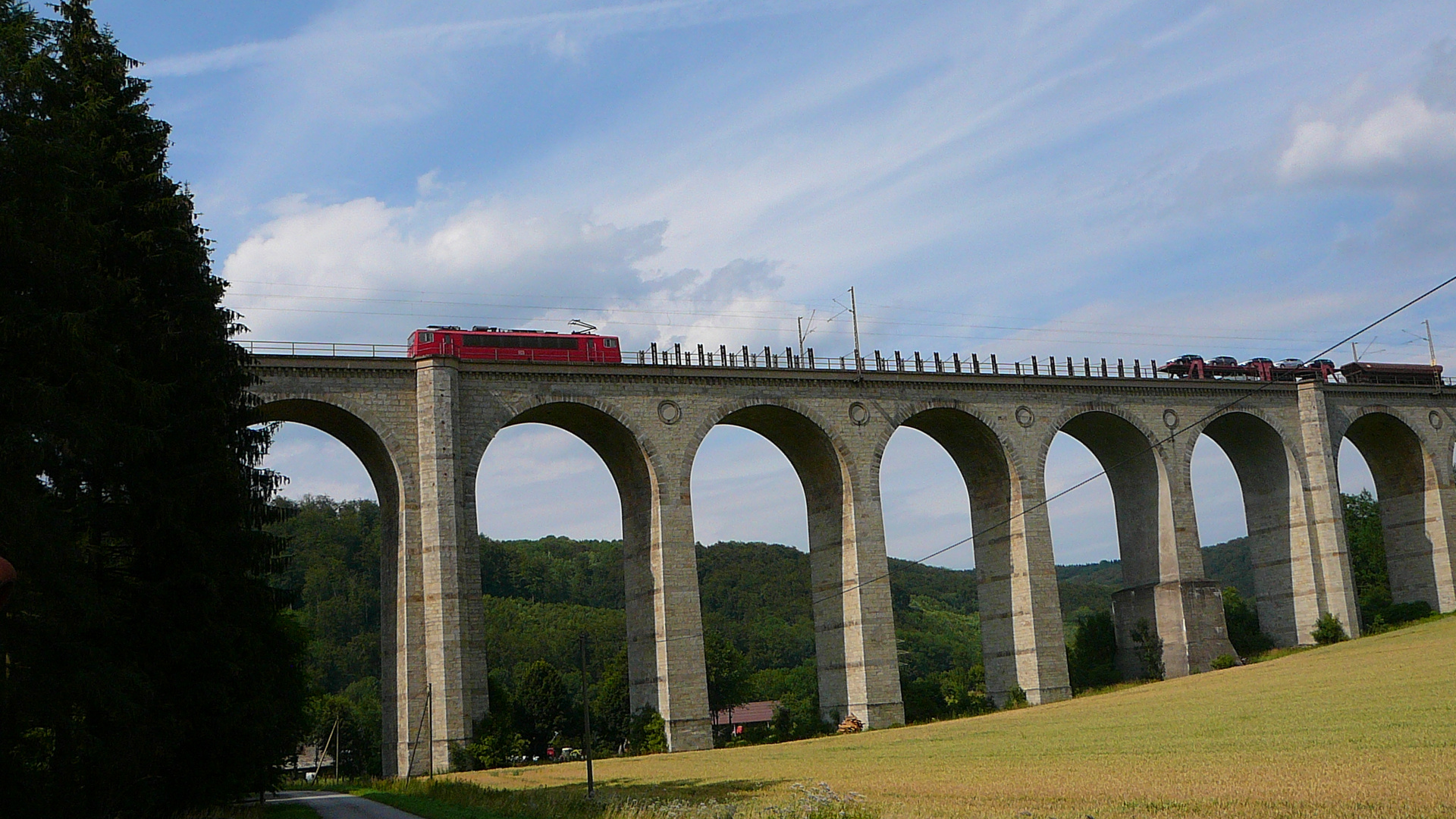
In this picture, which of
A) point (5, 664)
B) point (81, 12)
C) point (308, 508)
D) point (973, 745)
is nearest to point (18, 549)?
point (5, 664)

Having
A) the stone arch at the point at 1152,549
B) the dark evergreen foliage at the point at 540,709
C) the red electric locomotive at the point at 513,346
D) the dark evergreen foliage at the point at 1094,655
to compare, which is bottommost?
the dark evergreen foliage at the point at 540,709

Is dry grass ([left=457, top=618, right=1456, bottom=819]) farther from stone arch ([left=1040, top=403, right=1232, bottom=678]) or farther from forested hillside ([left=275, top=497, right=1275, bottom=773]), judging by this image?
forested hillside ([left=275, top=497, right=1275, bottom=773])

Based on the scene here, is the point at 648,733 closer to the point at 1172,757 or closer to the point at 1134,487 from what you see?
the point at 1172,757

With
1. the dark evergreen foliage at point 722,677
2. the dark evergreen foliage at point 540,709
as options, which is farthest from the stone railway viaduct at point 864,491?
the dark evergreen foliage at point 722,677

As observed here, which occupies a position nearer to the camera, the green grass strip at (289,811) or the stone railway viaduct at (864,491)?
the green grass strip at (289,811)

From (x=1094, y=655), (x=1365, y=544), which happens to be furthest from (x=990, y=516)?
(x=1365, y=544)

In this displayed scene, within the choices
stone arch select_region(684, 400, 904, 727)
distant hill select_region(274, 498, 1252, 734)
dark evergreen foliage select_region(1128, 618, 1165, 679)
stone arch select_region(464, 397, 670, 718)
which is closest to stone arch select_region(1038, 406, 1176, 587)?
dark evergreen foliage select_region(1128, 618, 1165, 679)

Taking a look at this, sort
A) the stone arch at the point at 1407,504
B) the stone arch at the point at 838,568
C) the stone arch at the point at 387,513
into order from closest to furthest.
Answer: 1. the stone arch at the point at 387,513
2. the stone arch at the point at 838,568
3. the stone arch at the point at 1407,504

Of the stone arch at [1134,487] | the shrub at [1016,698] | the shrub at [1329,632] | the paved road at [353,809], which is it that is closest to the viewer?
the paved road at [353,809]

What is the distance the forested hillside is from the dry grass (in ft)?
131

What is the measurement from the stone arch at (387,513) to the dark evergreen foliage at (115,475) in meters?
10.4

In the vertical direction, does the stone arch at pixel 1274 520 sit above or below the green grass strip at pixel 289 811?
above

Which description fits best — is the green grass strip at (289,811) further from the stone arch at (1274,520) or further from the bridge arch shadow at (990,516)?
the stone arch at (1274,520)

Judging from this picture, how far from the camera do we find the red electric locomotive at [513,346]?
42469 mm
